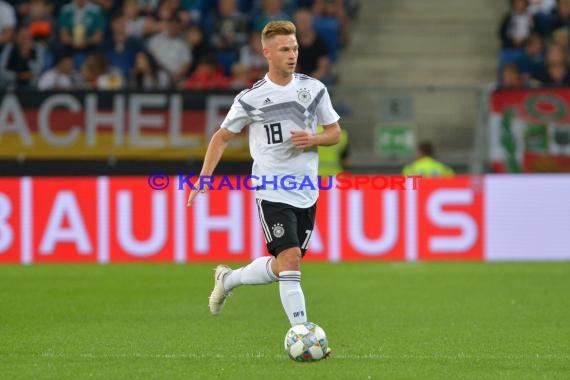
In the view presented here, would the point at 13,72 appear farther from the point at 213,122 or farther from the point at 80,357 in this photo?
the point at 80,357

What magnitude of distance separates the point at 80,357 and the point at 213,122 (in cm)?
908

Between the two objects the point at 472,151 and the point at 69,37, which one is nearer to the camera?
the point at 472,151

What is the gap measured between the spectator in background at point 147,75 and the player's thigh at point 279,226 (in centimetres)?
1016

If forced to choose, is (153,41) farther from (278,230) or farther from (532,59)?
(278,230)

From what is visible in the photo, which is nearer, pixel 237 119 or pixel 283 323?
pixel 237 119

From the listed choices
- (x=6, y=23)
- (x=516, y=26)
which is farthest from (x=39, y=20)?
(x=516, y=26)

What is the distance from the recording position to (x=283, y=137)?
9055 millimetres

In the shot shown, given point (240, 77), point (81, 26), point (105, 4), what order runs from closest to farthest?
1. point (240, 77)
2. point (81, 26)
3. point (105, 4)

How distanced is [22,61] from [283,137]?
39.0 ft

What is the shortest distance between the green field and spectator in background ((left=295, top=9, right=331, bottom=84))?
3815mm

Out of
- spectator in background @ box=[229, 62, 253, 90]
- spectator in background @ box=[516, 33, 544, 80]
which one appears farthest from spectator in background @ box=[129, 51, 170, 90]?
spectator in background @ box=[516, 33, 544, 80]

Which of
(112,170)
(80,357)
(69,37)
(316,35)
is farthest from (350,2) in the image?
(80,357)

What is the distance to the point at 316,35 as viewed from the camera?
1966 cm

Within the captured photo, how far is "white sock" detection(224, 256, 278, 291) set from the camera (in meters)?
9.41
